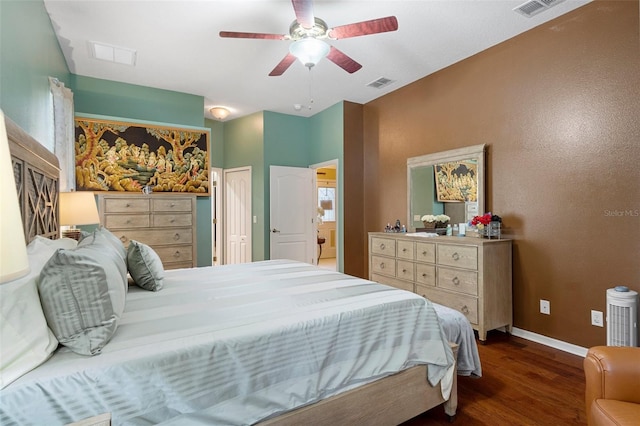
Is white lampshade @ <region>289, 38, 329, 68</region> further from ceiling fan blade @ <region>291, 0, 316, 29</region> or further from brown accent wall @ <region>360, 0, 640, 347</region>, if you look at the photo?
brown accent wall @ <region>360, 0, 640, 347</region>

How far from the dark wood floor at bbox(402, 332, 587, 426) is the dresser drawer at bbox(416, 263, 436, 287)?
78 cm

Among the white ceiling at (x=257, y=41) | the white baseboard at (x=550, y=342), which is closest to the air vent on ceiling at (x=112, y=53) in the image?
the white ceiling at (x=257, y=41)

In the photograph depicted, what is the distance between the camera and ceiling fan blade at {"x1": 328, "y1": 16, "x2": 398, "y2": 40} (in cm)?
219

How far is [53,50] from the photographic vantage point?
9.89 ft

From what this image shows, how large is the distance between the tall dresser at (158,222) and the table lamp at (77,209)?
Result: 3.87 ft

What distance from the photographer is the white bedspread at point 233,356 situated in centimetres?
106

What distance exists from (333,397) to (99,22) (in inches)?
142

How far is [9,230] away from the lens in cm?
60

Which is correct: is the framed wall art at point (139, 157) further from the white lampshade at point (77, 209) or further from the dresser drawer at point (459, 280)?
the dresser drawer at point (459, 280)

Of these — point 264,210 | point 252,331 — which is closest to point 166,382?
point 252,331

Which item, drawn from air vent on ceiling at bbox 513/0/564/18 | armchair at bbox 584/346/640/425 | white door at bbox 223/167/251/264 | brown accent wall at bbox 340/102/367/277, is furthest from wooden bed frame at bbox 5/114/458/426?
white door at bbox 223/167/251/264

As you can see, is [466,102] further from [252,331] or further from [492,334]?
[252,331]

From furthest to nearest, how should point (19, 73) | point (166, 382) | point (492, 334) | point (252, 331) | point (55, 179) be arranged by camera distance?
point (492, 334), point (55, 179), point (19, 73), point (252, 331), point (166, 382)

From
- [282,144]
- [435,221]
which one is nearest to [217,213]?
[282,144]
